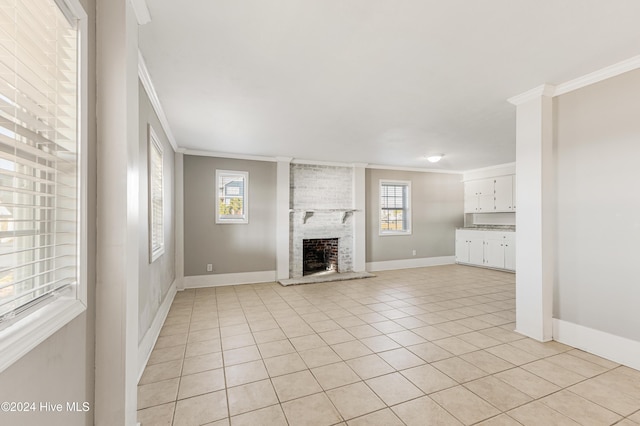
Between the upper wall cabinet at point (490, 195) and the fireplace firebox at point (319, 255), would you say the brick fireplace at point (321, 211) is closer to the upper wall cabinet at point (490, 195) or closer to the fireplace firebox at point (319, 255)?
the fireplace firebox at point (319, 255)

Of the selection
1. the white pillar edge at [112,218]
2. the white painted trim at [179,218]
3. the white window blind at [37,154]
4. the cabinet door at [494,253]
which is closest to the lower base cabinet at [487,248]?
the cabinet door at [494,253]

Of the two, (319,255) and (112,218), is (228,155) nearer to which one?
(319,255)

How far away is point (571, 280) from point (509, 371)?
4.00ft

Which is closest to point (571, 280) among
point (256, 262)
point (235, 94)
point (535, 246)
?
point (535, 246)

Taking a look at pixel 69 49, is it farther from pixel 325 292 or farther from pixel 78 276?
pixel 325 292

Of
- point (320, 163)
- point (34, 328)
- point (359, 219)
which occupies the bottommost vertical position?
point (34, 328)

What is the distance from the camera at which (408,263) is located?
736 cm

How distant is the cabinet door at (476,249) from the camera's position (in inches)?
283

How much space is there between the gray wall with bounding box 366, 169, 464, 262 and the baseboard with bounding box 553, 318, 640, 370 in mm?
4223

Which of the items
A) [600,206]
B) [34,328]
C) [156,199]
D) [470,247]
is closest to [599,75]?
[600,206]

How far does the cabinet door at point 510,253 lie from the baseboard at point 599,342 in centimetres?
398

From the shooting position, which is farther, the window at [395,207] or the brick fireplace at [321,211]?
the window at [395,207]

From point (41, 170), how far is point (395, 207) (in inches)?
277

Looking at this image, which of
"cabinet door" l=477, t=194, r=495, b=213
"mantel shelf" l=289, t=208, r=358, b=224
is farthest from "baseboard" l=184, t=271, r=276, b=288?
"cabinet door" l=477, t=194, r=495, b=213
